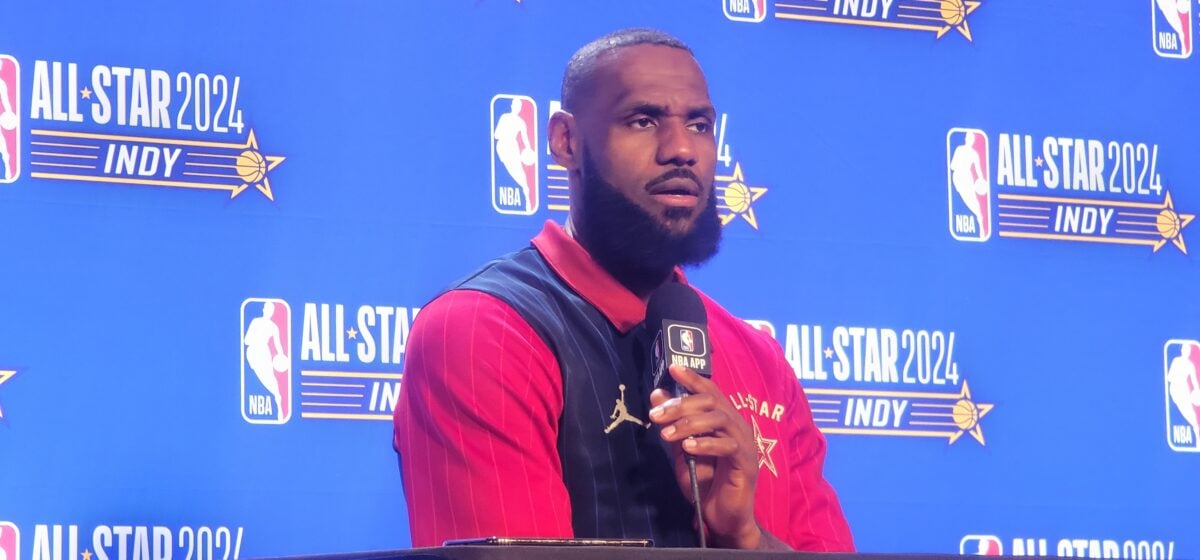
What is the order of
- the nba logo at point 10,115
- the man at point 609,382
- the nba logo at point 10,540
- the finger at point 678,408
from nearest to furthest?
the finger at point 678,408 → the man at point 609,382 → the nba logo at point 10,540 → the nba logo at point 10,115

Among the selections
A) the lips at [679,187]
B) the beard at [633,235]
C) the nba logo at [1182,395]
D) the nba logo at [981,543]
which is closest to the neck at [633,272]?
the beard at [633,235]

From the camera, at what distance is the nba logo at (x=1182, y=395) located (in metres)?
3.98

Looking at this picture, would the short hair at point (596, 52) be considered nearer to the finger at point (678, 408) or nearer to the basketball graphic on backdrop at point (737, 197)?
the finger at point (678, 408)

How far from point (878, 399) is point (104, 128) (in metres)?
1.72

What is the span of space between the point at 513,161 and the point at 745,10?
69cm

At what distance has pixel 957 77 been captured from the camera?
13.0 feet

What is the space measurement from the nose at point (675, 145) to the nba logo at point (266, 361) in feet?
3.71

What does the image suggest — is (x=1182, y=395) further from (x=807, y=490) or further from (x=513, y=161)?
(x=807, y=490)

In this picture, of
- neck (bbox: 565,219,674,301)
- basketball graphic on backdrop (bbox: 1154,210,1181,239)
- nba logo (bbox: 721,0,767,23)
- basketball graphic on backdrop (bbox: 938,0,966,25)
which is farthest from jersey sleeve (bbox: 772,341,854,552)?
basketball graphic on backdrop (bbox: 1154,210,1181,239)

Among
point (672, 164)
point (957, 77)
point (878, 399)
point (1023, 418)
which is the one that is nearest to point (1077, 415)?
point (1023, 418)

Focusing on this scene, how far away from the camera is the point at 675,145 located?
238cm

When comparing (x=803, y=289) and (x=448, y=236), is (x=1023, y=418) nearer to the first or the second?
(x=803, y=289)

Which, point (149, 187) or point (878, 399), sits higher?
point (149, 187)

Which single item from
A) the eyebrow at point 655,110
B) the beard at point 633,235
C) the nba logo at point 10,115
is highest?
the nba logo at point 10,115
